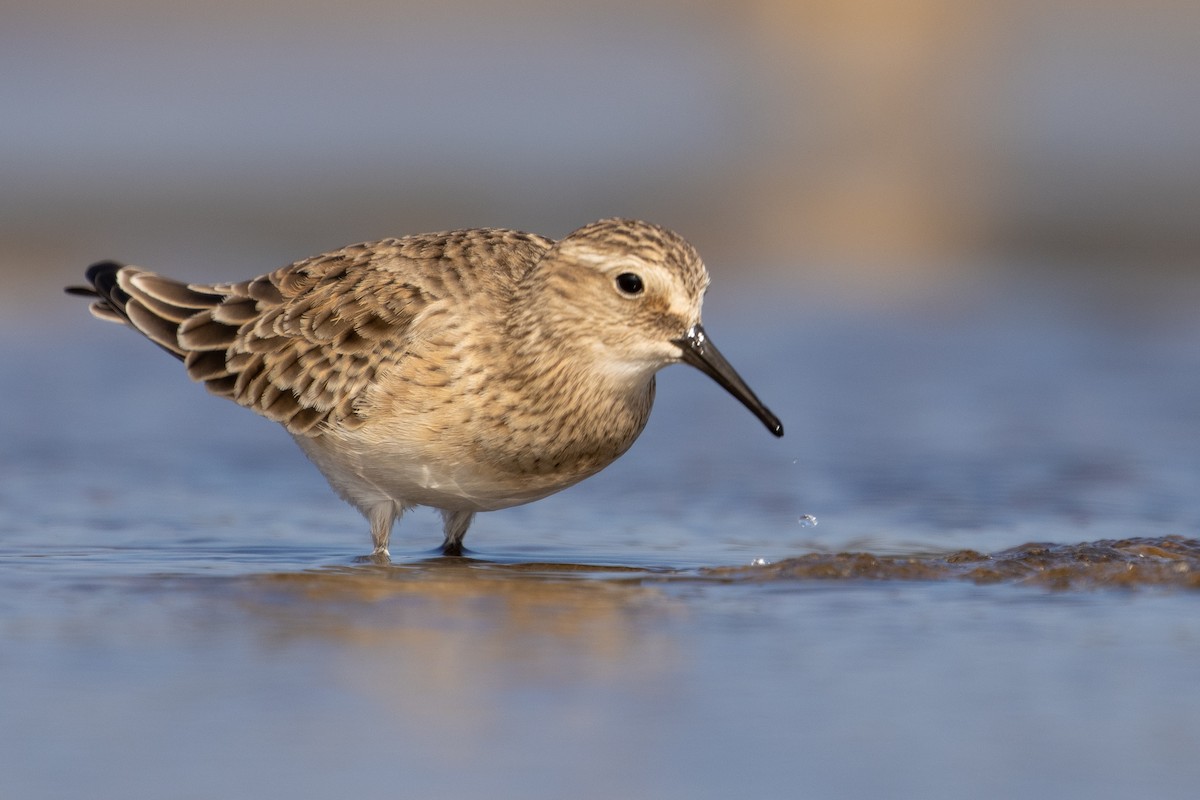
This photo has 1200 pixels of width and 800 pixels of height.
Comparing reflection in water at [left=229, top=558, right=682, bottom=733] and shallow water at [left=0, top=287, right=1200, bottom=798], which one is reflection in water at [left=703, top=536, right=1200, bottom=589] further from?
reflection in water at [left=229, top=558, right=682, bottom=733]

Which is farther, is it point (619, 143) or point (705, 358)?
point (619, 143)

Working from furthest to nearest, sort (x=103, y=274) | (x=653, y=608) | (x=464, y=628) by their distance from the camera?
(x=103, y=274), (x=653, y=608), (x=464, y=628)

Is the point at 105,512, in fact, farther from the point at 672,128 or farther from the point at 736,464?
the point at 672,128

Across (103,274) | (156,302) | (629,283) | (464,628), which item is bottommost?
(464,628)

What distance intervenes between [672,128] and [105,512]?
1617 cm

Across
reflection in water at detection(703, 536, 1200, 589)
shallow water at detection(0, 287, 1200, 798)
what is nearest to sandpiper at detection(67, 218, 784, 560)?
shallow water at detection(0, 287, 1200, 798)

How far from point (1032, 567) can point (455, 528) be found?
249 cm

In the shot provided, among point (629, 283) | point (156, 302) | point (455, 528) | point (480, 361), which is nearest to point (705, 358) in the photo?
point (629, 283)

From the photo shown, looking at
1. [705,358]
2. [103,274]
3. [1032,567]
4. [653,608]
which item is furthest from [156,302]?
[1032,567]

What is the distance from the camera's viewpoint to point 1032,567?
7.11 metres

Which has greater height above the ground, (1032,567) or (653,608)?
(1032,567)

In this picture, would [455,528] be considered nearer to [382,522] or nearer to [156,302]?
[382,522]

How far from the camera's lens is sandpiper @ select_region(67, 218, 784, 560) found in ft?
24.1

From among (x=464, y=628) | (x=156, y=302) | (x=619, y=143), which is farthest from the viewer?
(x=619, y=143)
